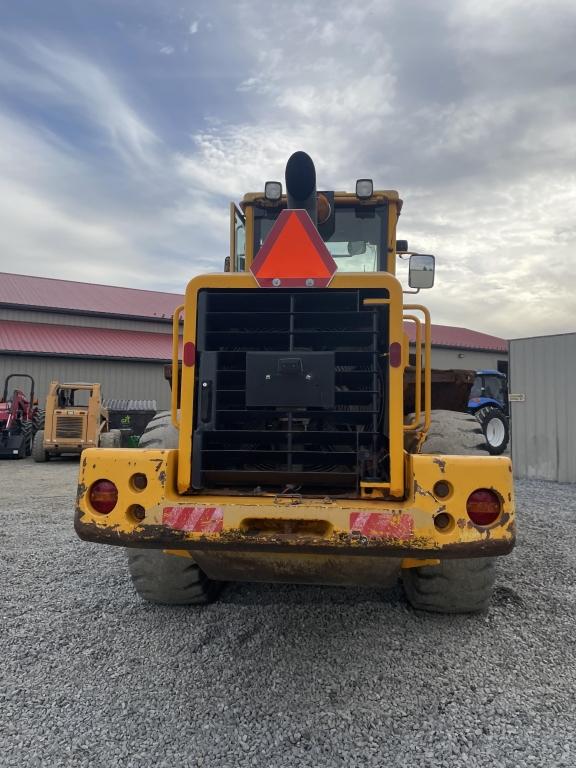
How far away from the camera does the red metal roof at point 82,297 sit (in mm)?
24438

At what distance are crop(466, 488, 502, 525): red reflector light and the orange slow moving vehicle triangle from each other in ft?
4.15

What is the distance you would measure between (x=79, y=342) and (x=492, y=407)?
15.8 metres

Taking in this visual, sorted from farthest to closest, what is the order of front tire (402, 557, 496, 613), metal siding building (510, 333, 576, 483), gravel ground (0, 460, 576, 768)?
metal siding building (510, 333, 576, 483), front tire (402, 557, 496, 613), gravel ground (0, 460, 576, 768)

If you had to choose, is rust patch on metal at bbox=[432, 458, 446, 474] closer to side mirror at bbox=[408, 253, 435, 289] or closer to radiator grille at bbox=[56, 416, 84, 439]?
side mirror at bbox=[408, 253, 435, 289]

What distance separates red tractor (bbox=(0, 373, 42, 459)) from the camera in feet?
51.5

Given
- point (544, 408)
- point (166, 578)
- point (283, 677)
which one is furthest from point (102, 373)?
point (283, 677)

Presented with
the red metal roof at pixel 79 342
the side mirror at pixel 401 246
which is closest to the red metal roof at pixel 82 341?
the red metal roof at pixel 79 342

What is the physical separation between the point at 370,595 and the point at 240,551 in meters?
1.79

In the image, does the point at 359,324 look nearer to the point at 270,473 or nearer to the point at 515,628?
the point at 270,473

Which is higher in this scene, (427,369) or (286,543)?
(427,369)

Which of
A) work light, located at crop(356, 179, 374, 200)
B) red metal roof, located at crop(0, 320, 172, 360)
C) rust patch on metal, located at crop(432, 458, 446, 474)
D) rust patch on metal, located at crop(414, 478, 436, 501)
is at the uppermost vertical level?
red metal roof, located at crop(0, 320, 172, 360)

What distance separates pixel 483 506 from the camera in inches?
100

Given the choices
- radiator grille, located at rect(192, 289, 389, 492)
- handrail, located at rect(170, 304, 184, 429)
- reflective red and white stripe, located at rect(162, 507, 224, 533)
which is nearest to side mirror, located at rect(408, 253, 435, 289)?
radiator grille, located at rect(192, 289, 389, 492)

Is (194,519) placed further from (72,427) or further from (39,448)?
(39,448)
